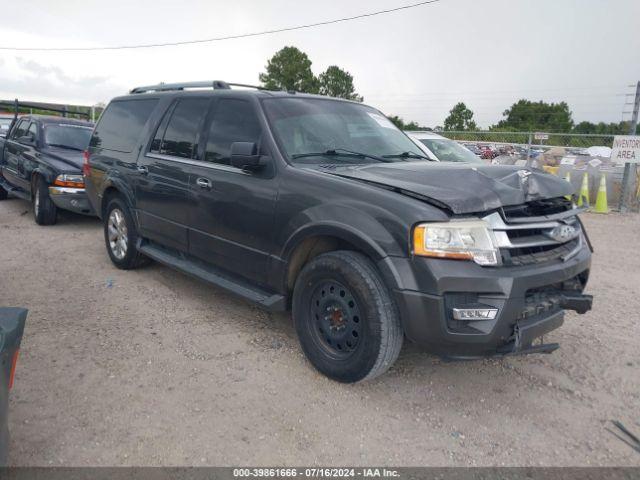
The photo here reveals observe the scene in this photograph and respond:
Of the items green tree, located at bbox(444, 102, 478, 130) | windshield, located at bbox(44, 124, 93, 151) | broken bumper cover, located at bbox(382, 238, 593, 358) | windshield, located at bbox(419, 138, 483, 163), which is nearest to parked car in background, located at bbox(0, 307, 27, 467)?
broken bumper cover, located at bbox(382, 238, 593, 358)

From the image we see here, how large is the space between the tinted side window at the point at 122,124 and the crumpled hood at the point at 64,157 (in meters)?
1.73

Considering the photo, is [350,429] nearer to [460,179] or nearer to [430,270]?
[430,270]

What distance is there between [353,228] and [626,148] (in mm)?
10708

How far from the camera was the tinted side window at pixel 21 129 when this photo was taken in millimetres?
8725

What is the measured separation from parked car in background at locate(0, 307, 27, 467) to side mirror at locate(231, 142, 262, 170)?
1761 mm

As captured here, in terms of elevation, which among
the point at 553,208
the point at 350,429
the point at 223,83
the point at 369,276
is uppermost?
the point at 223,83

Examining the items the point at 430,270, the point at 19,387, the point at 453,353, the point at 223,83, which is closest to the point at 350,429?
the point at 453,353

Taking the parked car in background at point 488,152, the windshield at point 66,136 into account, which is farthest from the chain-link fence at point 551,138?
the windshield at point 66,136

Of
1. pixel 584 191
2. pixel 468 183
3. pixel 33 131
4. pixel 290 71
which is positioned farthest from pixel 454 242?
pixel 290 71

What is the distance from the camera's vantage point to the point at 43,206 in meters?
7.51

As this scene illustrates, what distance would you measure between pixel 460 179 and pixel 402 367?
4.62 ft

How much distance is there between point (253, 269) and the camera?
3754 millimetres

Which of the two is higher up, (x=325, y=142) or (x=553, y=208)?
(x=325, y=142)

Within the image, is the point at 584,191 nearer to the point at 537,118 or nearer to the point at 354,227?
the point at 354,227
